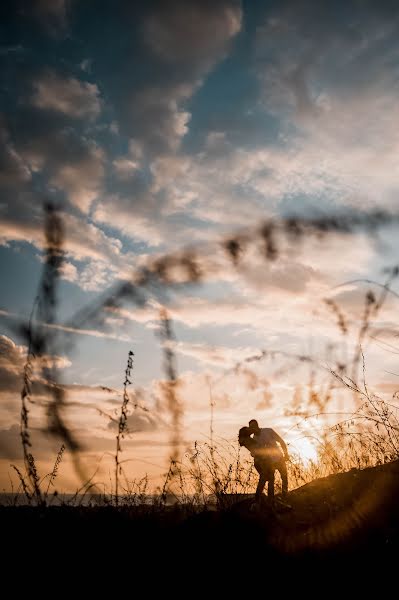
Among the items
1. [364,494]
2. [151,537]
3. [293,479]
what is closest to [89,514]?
[151,537]

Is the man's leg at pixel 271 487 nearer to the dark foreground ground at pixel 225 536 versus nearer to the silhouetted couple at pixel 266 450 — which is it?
the silhouetted couple at pixel 266 450

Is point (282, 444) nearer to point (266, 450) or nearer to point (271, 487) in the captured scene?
point (266, 450)

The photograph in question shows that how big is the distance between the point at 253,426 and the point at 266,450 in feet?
1.68

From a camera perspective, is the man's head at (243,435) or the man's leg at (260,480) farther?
the man's head at (243,435)

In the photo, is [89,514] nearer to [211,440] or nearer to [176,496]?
[176,496]

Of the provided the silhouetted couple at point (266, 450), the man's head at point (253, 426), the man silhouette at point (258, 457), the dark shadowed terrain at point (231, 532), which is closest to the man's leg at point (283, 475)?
the silhouetted couple at point (266, 450)

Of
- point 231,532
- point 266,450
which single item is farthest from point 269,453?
point 231,532

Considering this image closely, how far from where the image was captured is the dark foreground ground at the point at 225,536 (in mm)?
3148

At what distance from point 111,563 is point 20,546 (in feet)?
2.59

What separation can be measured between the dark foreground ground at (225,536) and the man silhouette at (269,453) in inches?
48.4

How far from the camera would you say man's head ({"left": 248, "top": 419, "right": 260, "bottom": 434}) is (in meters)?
6.69

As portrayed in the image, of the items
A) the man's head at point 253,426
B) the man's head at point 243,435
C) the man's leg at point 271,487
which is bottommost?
the man's leg at point 271,487

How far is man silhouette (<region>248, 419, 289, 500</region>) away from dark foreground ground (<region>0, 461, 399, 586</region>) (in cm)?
123

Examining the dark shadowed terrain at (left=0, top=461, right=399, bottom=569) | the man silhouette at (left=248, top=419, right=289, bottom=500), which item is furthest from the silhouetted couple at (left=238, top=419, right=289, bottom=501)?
the dark shadowed terrain at (left=0, top=461, right=399, bottom=569)
